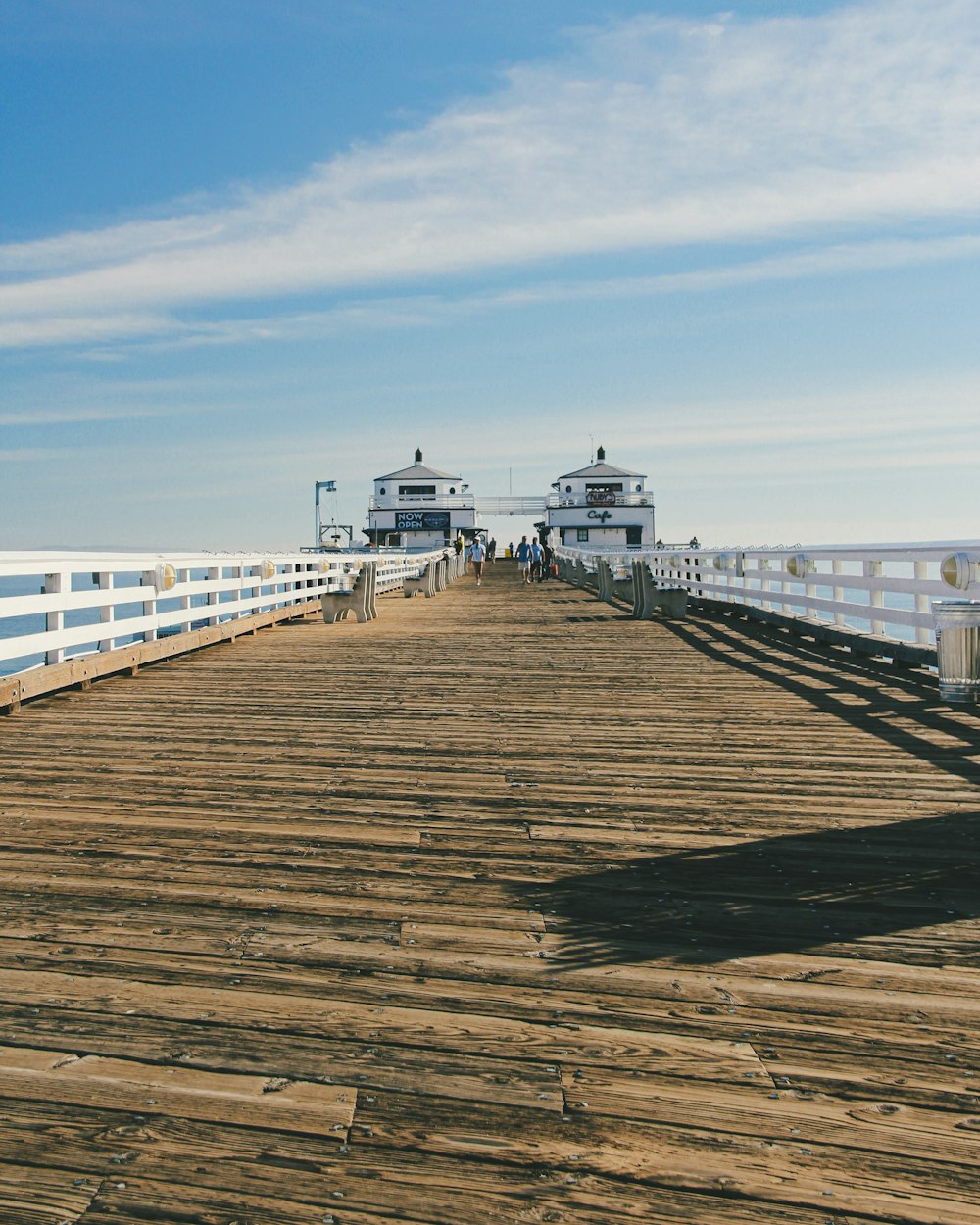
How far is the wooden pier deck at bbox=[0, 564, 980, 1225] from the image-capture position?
7.23 feet

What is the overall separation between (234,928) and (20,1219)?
61.8 inches

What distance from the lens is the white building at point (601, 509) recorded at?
79.2 meters

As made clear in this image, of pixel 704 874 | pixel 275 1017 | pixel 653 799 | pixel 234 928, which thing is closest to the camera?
pixel 275 1017

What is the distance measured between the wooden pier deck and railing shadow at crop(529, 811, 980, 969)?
2cm

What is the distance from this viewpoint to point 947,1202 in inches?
83.1

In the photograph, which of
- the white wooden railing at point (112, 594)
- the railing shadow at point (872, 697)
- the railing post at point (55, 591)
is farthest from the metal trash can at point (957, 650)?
the railing post at point (55, 591)

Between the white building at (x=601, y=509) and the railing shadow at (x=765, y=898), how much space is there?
7383 centimetres

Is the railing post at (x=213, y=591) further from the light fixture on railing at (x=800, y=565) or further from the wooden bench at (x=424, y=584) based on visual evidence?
the wooden bench at (x=424, y=584)

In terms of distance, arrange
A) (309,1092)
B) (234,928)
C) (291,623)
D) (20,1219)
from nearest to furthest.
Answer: (20,1219)
(309,1092)
(234,928)
(291,623)

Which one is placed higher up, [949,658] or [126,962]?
[949,658]

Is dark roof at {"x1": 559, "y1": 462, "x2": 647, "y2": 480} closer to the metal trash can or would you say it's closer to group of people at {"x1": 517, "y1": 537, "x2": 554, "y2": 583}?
group of people at {"x1": 517, "y1": 537, "x2": 554, "y2": 583}

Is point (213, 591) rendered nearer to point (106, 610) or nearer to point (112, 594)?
point (106, 610)

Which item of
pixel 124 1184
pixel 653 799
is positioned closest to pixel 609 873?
pixel 653 799

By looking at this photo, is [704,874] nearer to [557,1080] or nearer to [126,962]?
[557,1080]
